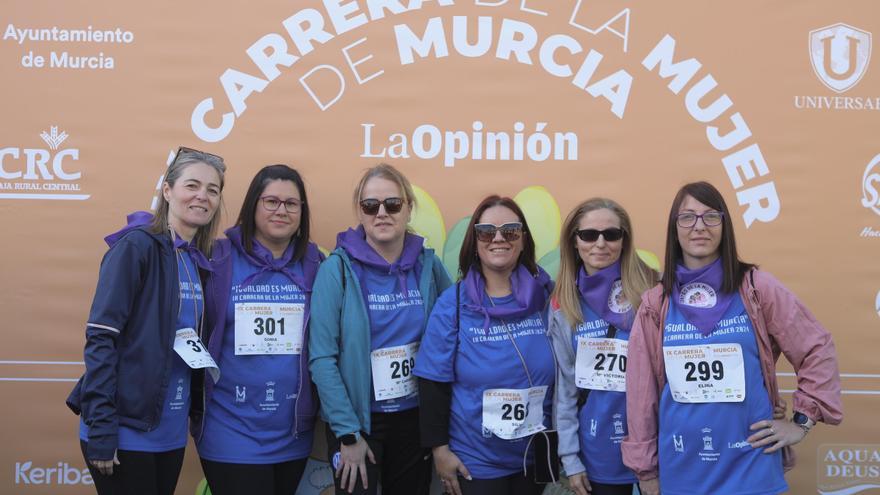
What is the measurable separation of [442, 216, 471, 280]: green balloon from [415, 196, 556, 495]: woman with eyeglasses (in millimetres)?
698

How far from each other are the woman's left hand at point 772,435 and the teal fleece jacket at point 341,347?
4.55 feet

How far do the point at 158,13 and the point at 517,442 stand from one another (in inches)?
102

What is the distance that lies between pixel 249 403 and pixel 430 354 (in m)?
0.74

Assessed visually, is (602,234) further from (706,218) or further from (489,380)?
(489,380)

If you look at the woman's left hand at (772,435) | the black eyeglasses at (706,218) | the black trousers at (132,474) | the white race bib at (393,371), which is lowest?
the black trousers at (132,474)

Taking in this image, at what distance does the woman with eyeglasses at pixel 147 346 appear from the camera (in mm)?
2385

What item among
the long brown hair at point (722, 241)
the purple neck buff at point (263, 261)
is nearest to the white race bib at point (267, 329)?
the purple neck buff at point (263, 261)

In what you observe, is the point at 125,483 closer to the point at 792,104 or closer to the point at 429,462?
the point at 429,462

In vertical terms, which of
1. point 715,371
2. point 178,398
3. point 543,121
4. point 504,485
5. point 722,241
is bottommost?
point 504,485

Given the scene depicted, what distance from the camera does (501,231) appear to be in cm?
277

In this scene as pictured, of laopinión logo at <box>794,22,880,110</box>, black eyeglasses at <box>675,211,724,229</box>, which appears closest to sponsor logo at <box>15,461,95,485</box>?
black eyeglasses at <box>675,211,724,229</box>

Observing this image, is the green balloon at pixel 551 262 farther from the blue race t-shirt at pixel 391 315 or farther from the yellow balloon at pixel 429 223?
the blue race t-shirt at pixel 391 315

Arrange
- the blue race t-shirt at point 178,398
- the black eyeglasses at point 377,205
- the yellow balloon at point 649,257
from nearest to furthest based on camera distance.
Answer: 1. the blue race t-shirt at point 178,398
2. the black eyeglasses at point 377,205
3. the yellow balloon at point 649,257

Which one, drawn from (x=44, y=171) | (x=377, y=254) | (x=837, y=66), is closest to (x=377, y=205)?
(x=377, y=254)
